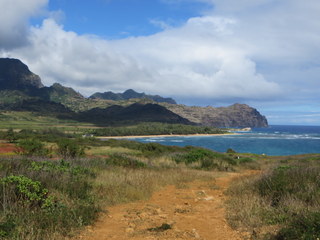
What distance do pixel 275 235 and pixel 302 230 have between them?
503 mm

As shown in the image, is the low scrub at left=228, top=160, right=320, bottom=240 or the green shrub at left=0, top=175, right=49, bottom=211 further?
the green shrub at left=0, top=175, right=49, bottom=211

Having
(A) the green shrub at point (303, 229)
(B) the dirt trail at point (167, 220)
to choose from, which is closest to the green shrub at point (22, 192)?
(B) the dirt trail at point (167, 220)

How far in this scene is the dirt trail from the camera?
19.0ft

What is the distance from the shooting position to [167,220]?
7020mm

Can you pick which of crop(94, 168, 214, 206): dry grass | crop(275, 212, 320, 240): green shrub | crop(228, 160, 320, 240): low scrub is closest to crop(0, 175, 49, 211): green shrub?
crop(94, 168, 214, 206): dry grass

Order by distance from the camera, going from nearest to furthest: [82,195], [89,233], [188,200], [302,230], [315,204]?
[302,230] < [89,233] < [315,204] < [82,195] < [188,200]

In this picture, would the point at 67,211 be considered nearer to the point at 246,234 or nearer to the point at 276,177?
the point at 246,234

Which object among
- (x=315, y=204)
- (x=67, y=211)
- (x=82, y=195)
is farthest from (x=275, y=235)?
(x=82, y=195)

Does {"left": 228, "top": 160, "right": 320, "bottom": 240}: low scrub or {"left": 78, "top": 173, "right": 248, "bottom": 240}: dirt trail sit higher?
{"left": 228, "top": 160, "right": 320, "bottom": 240}: low scrub

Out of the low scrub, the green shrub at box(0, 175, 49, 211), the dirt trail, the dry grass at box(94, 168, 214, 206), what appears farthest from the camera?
the dry grass at box(94, 168, 214, 206)

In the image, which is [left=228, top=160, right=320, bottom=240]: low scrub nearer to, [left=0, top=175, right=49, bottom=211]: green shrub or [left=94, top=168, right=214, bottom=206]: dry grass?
[left=94, top=168, right=214, bottom=206]: dry grass

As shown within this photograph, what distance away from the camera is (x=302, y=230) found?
5152 mm

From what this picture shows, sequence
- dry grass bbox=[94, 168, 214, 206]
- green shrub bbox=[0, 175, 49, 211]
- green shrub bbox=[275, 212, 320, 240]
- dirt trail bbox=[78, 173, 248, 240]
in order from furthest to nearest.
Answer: dry grass bbox=[94, 168, 214, 206] → green shrub bbox=[0, 175, 49, 211] → dirt trail bbox=[78, 173, 248, 240] → green shrub bbox=[275, 212, 320, 240]

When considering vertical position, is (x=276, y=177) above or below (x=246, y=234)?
above
